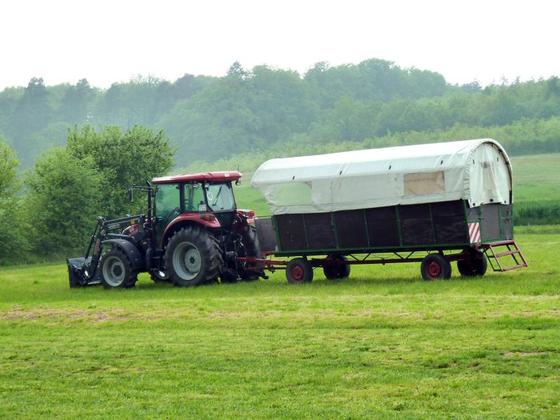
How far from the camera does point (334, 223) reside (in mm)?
25156

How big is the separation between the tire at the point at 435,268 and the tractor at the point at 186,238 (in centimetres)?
472

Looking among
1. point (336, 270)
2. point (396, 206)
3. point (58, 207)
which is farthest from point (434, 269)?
point (58, 207)

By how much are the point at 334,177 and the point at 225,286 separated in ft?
11.7

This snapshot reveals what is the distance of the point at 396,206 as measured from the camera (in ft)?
78.9

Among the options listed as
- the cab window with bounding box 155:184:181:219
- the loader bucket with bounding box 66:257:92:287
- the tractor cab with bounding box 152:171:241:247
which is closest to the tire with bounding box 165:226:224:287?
the tractor cab with bounding box 152:171:241:247

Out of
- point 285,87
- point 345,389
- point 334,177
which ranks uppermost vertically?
point 285,87

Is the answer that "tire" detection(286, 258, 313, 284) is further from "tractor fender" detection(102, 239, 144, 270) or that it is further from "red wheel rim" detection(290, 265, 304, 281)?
"tractor fender" detection(102, 239, 144, 270)

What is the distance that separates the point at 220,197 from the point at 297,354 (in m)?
13.6

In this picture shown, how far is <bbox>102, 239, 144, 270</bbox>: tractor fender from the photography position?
88.5 feet

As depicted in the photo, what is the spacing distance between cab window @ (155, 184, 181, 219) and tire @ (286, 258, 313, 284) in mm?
3322

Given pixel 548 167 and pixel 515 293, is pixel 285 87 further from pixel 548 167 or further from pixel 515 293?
pixel 515 293

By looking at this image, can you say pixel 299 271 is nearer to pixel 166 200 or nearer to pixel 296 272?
pixel 296 272

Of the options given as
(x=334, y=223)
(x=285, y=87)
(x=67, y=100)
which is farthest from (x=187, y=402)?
(x=67, y=100)

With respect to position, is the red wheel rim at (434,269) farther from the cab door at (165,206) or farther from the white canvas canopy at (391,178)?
the cab door at (165,206)
